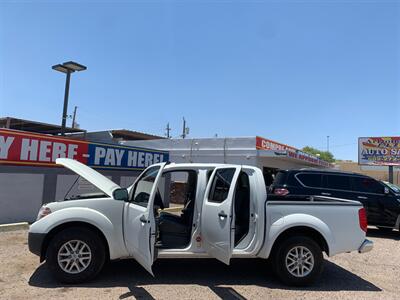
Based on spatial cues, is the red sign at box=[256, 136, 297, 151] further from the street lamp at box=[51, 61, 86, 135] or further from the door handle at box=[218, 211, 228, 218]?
the door handle at box=[218, 211, 228, 218]

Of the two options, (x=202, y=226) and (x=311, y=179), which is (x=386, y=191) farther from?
(x=202, y=226)

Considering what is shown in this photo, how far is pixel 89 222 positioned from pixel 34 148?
739 centimetres

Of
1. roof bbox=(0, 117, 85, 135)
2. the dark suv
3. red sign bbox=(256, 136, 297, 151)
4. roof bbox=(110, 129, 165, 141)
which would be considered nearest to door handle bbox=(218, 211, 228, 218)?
the dark suv

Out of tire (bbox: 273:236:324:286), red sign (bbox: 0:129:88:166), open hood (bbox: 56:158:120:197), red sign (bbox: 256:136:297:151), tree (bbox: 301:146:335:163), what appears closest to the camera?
tire (bbox: 273:236:324:286)

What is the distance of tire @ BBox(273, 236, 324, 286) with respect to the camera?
6199 mm

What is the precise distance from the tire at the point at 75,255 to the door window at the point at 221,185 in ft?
6.23

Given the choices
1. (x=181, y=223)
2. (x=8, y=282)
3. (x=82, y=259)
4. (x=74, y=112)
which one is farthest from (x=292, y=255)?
(x=74, y=112)

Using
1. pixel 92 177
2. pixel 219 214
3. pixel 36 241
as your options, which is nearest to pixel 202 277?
pixel 219 214

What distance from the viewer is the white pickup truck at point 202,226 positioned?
233 inches

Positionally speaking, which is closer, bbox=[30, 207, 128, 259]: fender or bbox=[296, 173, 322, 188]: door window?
bbox=[30, 207, 128, 259]: fender

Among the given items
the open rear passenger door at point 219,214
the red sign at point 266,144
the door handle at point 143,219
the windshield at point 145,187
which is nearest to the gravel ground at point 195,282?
the open rear passenger door at point 219,214

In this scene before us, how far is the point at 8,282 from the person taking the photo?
602cm

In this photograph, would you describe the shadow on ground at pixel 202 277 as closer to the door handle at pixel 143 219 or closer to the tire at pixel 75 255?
the tire at pixel 75 255

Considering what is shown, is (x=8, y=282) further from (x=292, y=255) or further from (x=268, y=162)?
(x=268, y=162)
